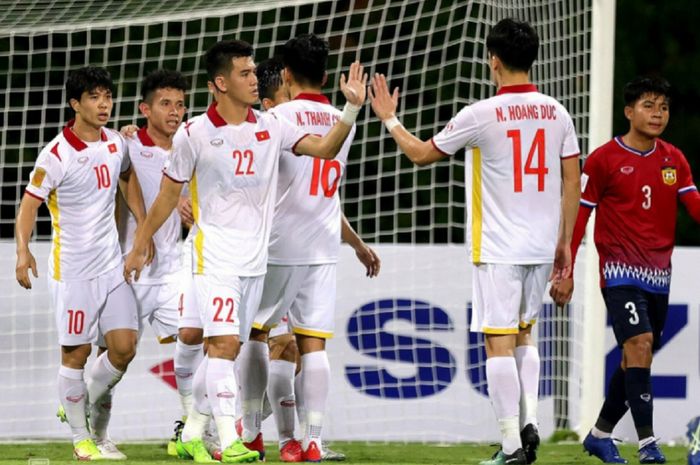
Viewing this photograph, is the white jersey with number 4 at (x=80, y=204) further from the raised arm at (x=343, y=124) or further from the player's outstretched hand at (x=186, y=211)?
the raised arm at (x=343, y=124)

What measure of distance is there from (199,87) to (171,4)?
4.23 m

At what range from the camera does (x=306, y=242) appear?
8250 mm

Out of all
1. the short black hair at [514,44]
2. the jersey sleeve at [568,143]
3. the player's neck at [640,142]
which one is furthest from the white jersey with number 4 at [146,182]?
the player's neck at [640,142]

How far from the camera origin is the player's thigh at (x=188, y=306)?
27.1ft

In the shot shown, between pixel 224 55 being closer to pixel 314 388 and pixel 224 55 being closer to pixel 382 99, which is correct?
pixel 382 99

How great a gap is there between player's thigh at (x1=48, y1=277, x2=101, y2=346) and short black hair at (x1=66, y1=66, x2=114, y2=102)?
97 cm

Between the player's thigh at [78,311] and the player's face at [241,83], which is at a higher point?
the player's face at [241,83]

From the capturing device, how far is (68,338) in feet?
28.4

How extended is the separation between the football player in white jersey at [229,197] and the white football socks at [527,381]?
129 cm

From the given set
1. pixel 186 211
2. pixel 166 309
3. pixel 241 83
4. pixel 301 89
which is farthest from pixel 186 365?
pixel 241 83

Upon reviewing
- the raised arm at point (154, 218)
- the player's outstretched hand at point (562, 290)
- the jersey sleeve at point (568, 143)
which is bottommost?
the player's outstretched hand at point (562, 290)

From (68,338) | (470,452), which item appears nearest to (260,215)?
(68,338)

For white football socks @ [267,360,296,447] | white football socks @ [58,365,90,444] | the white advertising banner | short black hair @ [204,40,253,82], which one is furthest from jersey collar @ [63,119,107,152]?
the white advertising banner

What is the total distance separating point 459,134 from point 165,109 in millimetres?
2166
